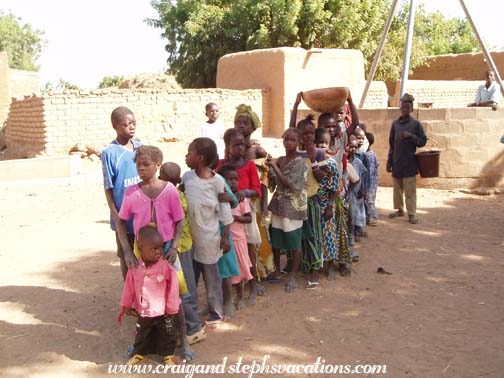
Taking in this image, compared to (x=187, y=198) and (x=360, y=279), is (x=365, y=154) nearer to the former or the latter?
(x=360, y=279)

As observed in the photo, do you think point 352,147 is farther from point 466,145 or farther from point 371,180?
point 466,145

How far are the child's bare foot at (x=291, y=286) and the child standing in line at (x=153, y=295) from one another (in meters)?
1.44

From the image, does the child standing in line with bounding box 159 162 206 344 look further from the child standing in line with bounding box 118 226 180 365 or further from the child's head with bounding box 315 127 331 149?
the child's head with bounding box 315 127 331 149

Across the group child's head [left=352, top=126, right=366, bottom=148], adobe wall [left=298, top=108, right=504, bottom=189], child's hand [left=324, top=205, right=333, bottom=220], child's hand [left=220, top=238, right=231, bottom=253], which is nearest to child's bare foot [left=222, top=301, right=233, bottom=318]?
child's hand [left=220, top=238, right=231, bottom=253]

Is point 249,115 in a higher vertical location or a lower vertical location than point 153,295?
higher

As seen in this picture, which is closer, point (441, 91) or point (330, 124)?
point (330, 124)

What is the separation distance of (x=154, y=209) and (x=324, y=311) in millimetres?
1575

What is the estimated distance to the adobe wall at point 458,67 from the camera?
1833 centimetres

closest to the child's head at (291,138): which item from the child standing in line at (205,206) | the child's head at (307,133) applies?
the child's head at (307,133)

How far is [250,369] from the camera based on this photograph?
10.0 ft

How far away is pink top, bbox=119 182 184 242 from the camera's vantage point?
3.08 metres

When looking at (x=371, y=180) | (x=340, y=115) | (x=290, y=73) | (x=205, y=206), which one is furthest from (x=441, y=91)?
(x=205, y=206)

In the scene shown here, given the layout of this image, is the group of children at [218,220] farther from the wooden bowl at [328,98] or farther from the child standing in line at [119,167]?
the wooden bowl at [328,98]

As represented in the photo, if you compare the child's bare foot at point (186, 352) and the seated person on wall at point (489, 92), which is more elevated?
the seated person on wall at point (489, 92)
